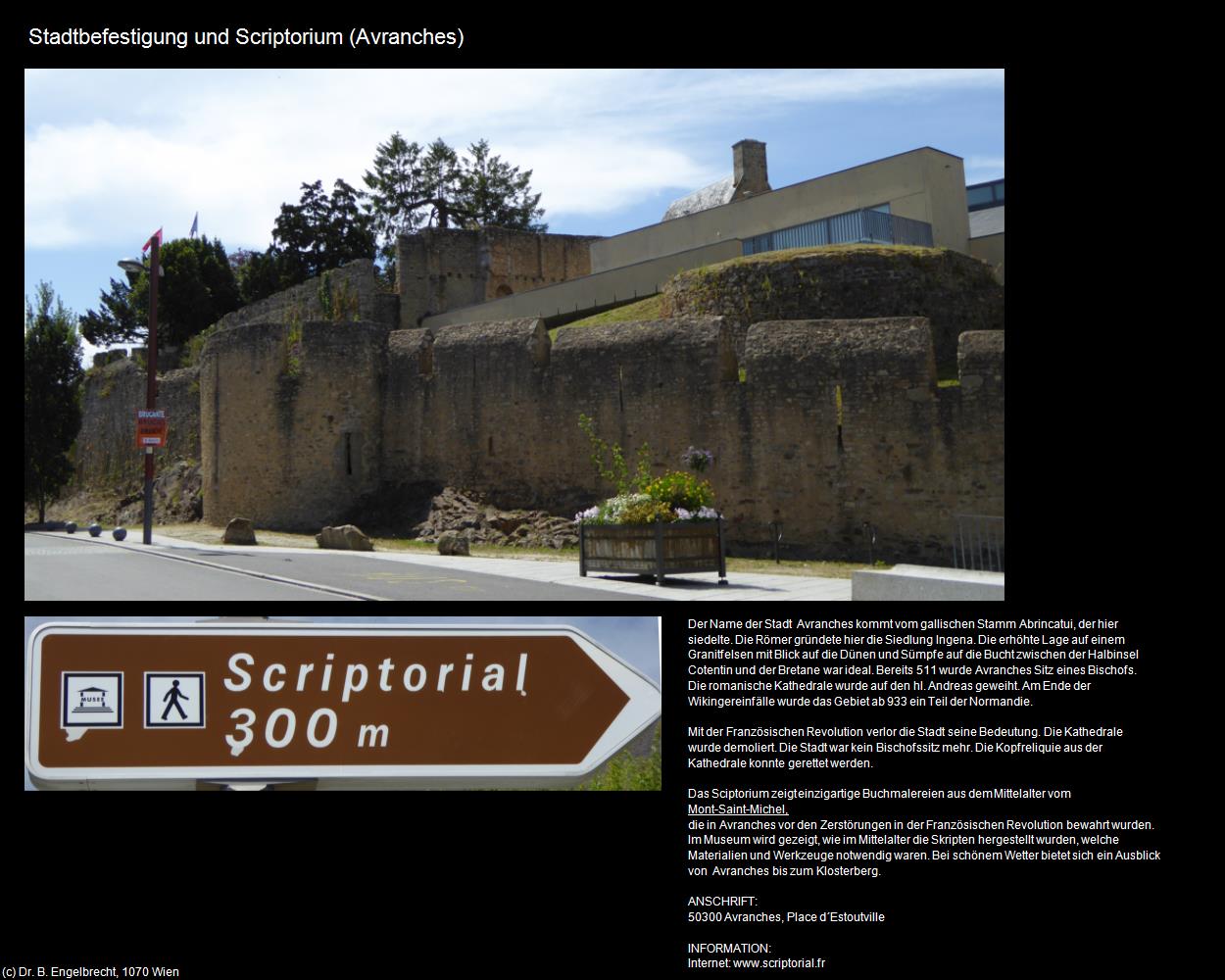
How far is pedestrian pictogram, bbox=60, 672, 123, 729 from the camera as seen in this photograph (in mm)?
4469

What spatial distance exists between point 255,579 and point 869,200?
54.9 feet

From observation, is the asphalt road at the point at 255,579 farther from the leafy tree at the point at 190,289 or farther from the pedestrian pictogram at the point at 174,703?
the leafy tree at the point at 190,289

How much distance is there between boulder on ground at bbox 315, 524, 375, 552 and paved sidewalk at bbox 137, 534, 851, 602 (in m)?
1.59

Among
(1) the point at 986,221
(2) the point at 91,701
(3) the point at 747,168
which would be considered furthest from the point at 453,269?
(2) the point at 91,701

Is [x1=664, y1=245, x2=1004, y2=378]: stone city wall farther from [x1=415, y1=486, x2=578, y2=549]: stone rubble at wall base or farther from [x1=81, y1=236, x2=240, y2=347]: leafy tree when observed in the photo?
[x1=81, y1=236, x2=240, y2=347]: leafy tree

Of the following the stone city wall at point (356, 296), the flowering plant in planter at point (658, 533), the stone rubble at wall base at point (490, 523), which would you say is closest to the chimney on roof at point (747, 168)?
the stone city wall at point (356, 296)

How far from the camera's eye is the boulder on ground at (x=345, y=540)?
18.2 metres

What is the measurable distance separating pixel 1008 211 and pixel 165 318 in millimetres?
40925

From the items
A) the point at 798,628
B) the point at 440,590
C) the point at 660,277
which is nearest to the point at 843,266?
the point at 660,277

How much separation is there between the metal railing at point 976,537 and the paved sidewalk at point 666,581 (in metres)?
2.01

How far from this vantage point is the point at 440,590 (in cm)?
1129

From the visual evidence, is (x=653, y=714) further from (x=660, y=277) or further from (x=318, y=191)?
(x=318, y=191)

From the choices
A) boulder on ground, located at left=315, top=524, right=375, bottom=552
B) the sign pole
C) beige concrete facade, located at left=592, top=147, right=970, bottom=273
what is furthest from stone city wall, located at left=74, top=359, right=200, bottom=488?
beige concrete facade, located at left=592, top=147, right=970, bottom=273

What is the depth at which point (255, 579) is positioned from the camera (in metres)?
12.8
